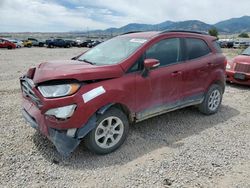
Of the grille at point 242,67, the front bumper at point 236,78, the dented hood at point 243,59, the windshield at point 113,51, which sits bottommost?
the front bumper at point 236,78

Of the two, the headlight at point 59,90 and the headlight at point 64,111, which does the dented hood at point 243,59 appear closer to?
the headlight at point 59,90

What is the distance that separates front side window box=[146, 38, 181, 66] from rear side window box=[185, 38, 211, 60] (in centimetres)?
29

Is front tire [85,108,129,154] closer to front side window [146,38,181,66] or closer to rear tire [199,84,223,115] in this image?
front side window [146,38,181,66]

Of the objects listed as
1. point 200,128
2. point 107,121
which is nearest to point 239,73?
point 200,128

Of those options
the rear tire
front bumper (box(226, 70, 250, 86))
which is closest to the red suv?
the rear tire

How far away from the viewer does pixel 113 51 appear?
4219 millimetres

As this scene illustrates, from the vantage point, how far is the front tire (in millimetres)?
3389

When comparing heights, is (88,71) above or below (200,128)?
above

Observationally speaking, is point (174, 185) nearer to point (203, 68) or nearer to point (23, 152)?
point (23, 152)

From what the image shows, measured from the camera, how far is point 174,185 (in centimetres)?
294

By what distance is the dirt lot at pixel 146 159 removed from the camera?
3.00m

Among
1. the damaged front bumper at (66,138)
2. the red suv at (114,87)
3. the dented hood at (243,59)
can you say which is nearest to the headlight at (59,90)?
the red suv at (114,87)

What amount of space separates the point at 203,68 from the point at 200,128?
1212mm

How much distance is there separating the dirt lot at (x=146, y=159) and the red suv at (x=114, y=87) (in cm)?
29
